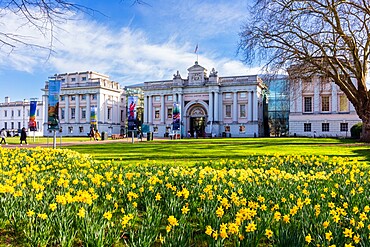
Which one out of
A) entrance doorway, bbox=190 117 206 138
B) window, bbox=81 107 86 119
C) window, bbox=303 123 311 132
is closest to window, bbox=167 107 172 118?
entrance doorway, bbox=190 117 206 138

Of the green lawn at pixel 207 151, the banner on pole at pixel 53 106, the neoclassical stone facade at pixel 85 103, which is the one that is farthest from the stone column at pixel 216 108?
the banner on pole at pixel 53 106

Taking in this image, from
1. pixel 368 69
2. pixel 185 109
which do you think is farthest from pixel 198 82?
pixel 368 69

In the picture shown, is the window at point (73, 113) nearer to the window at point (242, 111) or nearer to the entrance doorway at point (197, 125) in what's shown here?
the entrance doorway at point (197, 125)

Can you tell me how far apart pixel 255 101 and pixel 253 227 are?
61.8 metres

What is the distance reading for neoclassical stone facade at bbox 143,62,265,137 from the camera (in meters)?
64.1

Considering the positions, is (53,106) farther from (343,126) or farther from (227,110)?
(343,126)

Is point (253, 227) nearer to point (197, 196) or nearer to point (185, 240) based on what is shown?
point (185, 240)

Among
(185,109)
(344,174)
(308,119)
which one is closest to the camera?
(344,174)

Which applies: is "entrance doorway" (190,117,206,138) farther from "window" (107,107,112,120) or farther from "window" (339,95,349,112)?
"window" (339,95,349,112)

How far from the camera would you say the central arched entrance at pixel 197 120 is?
223ft

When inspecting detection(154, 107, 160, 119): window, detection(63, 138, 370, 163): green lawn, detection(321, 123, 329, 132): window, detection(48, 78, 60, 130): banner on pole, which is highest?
detection(154, 107, 160, 119): window

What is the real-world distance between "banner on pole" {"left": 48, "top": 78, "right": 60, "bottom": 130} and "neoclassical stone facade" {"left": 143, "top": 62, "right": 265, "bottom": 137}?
42.3 metres

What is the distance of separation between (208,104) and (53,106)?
153ft

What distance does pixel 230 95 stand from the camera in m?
65.9
